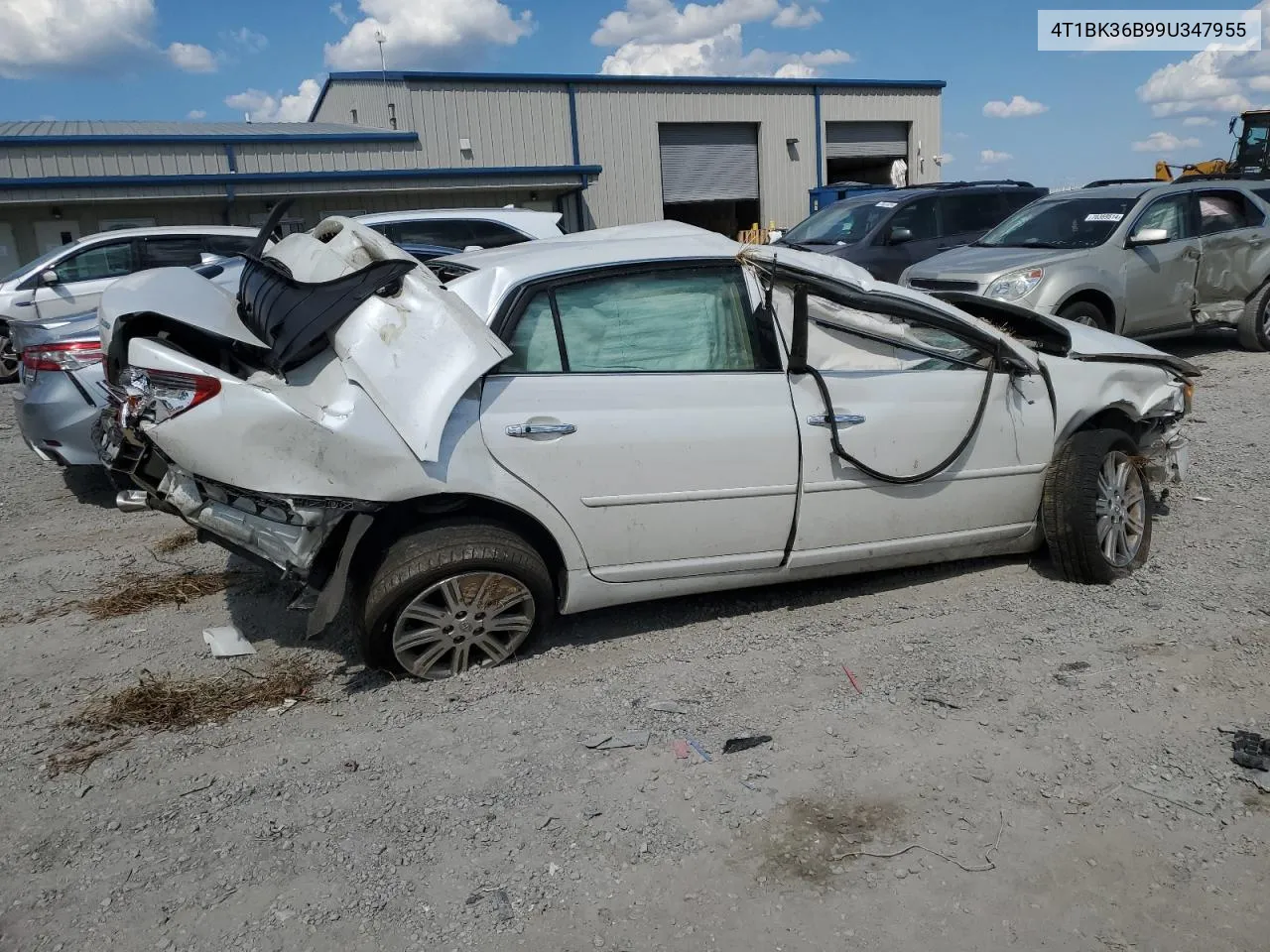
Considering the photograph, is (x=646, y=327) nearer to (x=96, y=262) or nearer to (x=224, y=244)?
(x=224, y=244)

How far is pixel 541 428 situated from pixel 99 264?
10315 millimetres

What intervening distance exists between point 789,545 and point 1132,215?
7.21 metres

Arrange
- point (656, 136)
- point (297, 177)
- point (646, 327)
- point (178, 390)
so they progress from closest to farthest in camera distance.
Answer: point (178, 390) < point (646, 327) < point (297, 177) < point (656, 136)

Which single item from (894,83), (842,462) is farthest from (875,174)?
(842,462)

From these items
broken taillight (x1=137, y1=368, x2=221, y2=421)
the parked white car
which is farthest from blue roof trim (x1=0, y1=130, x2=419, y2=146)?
broken taillight (x1=137, y1=368, x2=221, y2=421)

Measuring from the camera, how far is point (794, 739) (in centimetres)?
353

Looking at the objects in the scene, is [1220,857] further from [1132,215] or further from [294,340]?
[1132,215]

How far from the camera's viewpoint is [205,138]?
20.6m

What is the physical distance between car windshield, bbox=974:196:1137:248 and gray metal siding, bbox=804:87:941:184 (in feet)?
68.4

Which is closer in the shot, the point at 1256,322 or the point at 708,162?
the point at 1256,322

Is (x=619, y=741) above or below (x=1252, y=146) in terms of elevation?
below

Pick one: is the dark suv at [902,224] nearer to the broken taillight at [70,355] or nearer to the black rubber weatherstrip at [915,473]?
the black rubber weatherstrip at [915,473]

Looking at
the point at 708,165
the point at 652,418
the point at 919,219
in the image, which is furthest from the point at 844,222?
the point at 708,165

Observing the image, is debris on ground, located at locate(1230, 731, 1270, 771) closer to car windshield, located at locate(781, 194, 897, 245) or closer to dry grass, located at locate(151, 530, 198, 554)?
dry grass, located at locate(151, 530, 198, 554)
